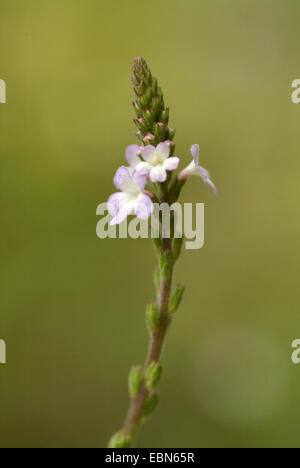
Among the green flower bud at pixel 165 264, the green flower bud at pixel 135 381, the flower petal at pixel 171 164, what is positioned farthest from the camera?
the green flower bud at pixel 135 381

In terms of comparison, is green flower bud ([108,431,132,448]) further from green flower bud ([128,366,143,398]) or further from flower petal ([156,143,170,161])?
flower petal ([156,143,170,161])

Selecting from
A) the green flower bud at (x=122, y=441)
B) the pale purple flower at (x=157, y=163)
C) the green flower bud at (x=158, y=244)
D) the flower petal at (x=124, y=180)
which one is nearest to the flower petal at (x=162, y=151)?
the pale purple flower at (x=157, y=163)

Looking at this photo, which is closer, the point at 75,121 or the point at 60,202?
the point at 60,202

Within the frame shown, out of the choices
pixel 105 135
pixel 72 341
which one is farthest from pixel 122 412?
pixel 105 135

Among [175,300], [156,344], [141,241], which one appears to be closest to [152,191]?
[175,300]

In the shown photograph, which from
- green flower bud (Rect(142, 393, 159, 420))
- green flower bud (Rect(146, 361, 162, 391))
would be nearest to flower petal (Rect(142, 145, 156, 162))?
green flower bud (Rect(146, 361, 162, 391))

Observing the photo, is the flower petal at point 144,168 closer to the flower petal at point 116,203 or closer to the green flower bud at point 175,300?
the flower petal at point 116,203

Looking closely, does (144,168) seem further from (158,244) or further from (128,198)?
(158,244)

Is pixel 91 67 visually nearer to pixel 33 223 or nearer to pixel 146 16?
pixel 146 16
